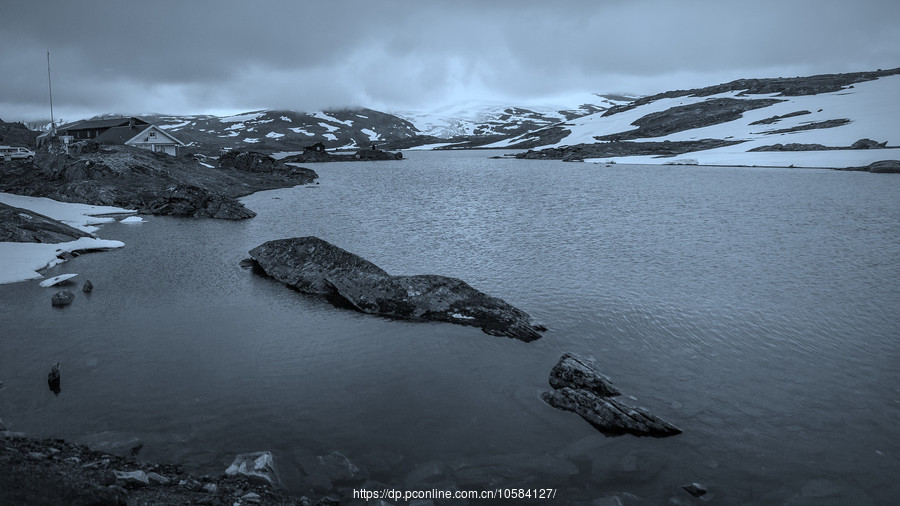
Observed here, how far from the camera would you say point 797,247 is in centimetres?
3183

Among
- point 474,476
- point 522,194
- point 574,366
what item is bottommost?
point 474,476

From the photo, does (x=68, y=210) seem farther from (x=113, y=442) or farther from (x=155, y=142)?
(x=155, y=142)

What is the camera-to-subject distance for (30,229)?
31938 millimetres

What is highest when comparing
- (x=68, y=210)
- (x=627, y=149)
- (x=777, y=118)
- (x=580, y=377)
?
(x=777, y=118)

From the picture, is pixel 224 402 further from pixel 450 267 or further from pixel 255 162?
pixel 255 162

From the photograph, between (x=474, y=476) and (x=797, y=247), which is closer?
(x=474, y=476)

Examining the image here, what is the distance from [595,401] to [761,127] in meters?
146

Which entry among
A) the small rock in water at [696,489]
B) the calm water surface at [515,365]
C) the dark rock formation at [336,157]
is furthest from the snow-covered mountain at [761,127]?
the small rock in water at [696,489]

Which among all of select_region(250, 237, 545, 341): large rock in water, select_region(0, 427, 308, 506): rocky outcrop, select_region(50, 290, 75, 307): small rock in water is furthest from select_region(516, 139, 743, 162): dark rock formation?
select_region(0, 427, 308, 506): rocky outcrop

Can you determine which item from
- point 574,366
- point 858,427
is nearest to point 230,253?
point 574,366

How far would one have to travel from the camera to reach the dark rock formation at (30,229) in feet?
101

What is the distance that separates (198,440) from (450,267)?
17.5m

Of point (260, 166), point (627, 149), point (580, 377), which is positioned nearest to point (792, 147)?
point (627, 149)

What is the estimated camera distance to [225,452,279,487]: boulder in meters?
A: 10.8
